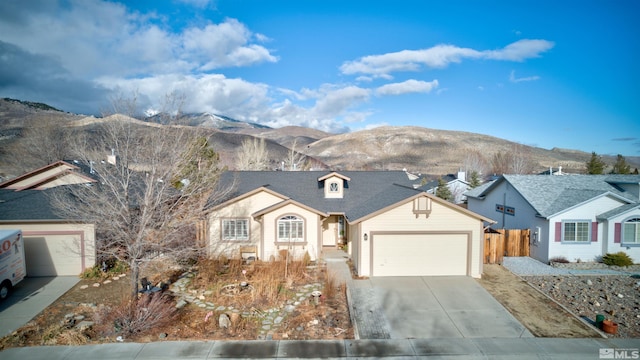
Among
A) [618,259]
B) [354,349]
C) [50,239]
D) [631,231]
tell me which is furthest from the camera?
[631,231]

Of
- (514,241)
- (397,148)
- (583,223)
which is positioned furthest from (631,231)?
(397,148)

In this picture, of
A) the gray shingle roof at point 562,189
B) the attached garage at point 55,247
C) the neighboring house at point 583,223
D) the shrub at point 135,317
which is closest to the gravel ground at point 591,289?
the neighboring house at point 583,223

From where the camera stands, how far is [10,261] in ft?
43.2

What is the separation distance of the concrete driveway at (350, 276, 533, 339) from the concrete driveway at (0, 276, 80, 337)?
11.4 m

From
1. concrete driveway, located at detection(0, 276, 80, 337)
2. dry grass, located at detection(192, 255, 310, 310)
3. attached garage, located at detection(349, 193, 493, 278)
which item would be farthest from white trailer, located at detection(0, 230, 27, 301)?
attached garage, located at detection(349, 193, 493, 278)

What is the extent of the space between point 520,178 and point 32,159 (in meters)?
55.1

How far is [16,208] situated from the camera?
51.6 feet

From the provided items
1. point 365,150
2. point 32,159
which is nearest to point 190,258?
point 32,159

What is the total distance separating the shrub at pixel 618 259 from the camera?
1711 centimetres

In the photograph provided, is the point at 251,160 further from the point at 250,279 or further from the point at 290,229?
the point at 250,279

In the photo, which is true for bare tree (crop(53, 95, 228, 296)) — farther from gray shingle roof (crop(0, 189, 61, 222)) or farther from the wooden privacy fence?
the wooden privacy fence

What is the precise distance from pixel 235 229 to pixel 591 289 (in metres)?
17.1

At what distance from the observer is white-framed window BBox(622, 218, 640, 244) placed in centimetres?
1745

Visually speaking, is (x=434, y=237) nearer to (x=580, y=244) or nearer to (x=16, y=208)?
(x=580, y=244)
